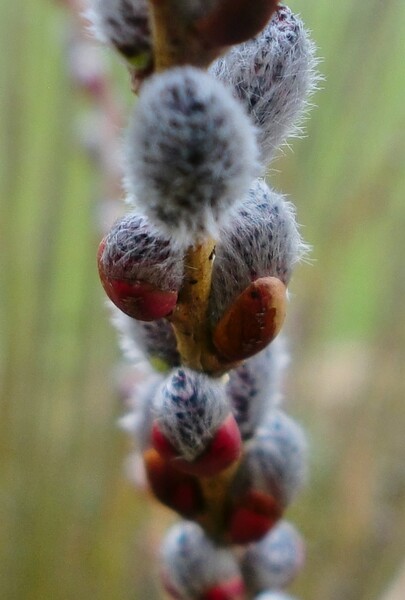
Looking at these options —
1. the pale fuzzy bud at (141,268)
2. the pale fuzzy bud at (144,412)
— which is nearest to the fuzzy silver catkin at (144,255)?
the pale fuzzy bud at (141,268)

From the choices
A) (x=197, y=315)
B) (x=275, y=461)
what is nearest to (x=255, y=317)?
(x=197, y=315)

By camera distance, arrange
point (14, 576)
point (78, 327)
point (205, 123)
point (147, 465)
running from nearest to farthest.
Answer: point (205, 123) < point (147, 465) < point (14, 576) < point (78, 327)

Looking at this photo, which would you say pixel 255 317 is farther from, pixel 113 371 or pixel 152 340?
pixel 113 371

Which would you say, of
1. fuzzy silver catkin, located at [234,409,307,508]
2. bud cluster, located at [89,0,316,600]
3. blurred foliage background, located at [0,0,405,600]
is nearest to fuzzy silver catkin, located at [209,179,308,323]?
bud cluster, located at [89,0,316,600]

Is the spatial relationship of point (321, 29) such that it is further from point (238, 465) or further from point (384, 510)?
point (238, 465)

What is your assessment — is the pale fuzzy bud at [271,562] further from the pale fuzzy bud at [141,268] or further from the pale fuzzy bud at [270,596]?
the pale fuzzy bud at [141,268]

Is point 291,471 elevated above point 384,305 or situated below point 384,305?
below

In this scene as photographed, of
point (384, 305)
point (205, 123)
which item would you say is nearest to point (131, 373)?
point (384, 305)

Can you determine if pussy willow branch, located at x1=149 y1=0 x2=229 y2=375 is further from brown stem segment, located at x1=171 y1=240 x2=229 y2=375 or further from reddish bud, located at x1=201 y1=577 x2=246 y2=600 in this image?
reddish bud, located at x1=201 y1=577 x2=246 y2=600
